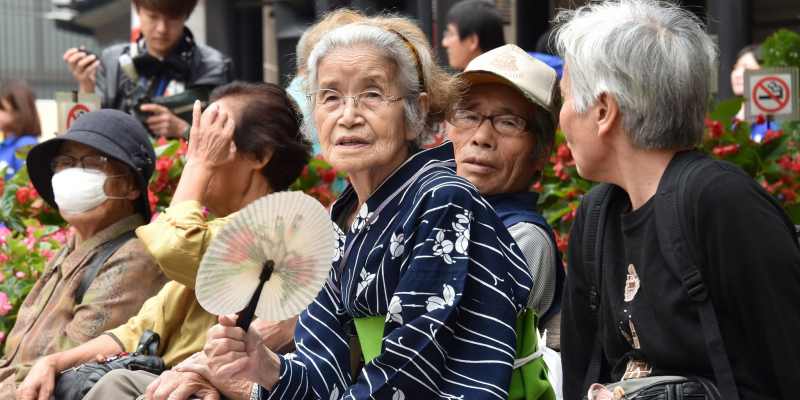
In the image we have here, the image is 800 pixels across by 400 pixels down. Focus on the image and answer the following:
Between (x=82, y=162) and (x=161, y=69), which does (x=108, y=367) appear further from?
(x=161, y=69)

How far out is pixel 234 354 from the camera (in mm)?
3213

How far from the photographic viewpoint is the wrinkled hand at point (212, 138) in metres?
4.79

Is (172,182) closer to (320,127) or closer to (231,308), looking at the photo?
(320,127)

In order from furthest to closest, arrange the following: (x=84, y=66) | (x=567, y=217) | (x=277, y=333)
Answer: (x=84, y=66)
(x=567, y=217)
(x=277, y=333)

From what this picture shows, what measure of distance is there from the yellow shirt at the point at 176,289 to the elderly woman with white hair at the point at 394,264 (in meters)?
0.72

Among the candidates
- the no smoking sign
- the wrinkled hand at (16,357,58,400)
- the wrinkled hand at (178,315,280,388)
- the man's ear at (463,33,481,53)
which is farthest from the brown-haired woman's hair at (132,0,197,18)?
the wrinkled hand at (178,315,280,388)

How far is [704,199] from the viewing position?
3006mm

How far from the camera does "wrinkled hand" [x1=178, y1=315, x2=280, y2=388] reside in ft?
10.4

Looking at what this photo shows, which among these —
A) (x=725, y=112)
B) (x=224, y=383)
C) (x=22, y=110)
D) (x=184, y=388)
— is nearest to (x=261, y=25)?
(x=22, y=110)

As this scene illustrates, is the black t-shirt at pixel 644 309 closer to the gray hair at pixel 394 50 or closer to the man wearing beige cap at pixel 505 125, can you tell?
the gray hair at pixel 394 50

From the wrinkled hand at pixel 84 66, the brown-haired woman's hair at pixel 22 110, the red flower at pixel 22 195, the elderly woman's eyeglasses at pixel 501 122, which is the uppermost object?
the wrinkled hand at pixel 84 66

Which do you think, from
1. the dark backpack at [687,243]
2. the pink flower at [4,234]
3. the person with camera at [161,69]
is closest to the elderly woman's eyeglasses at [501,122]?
the dark backpack at [687,243]

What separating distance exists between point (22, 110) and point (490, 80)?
665 cm

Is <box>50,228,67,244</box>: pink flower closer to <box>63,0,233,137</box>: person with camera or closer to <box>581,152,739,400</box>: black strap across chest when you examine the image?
<box>63,0,233,137</box>: person with camera
